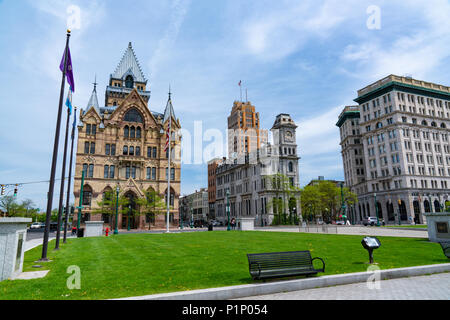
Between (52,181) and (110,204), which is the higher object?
(110,204)

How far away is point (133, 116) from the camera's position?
59625mm

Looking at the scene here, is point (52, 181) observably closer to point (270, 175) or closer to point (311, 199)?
point (270, 175)

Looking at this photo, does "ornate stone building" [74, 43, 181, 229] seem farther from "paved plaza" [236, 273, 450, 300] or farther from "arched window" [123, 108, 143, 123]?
"paved plaza" [236, 273, 450, 300]

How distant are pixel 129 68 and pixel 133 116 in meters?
20.6

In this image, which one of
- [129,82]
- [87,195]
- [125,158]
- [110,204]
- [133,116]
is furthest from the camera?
[129,82]

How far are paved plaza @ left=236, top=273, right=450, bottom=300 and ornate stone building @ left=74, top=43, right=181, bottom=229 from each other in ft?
158

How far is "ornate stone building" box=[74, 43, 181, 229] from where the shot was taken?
5397 cm

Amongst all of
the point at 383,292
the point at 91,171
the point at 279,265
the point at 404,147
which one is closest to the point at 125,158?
the point at 91,171

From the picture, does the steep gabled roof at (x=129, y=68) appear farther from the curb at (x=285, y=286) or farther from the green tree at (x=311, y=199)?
the curb at (x=285, y=286)

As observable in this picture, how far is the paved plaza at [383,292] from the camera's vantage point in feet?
22.3

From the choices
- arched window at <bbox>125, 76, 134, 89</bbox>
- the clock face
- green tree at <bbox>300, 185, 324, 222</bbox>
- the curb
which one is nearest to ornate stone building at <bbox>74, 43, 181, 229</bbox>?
arched window at <bbox>125, 76, 134, 89</bbox>

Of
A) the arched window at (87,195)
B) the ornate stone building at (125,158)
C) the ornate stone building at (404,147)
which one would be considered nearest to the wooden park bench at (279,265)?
the ornate stone building at (125,158)
